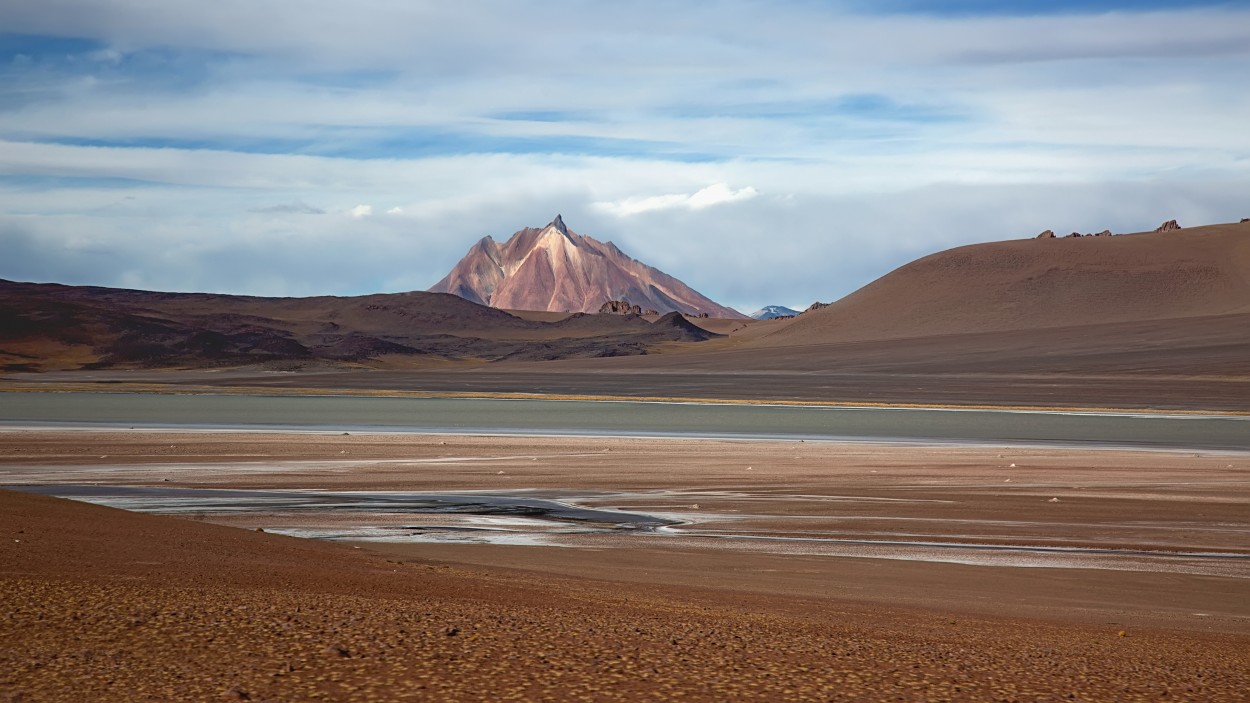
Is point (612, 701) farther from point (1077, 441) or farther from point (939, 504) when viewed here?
point (1077, 441)

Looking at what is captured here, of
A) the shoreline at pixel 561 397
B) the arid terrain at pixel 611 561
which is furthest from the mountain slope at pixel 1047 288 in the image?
the arid terrain at pixel 611 561

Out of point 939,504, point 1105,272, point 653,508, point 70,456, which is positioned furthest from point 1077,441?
point 1105,272

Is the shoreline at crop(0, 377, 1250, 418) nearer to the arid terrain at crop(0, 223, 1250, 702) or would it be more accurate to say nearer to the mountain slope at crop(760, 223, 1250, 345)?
the arid terrain at crop(0, 223, 1250, 702)

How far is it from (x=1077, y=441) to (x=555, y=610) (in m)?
35.1

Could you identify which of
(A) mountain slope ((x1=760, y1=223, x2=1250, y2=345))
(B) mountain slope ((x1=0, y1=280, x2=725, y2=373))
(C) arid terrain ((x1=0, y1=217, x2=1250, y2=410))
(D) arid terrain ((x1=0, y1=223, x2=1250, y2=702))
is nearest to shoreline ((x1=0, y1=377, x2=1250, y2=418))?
(C) arid terrain ((x1=0, y1=217, x2=1250, y2=410))

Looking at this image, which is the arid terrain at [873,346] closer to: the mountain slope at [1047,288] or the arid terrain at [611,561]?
the mountain slope at [1047,288]

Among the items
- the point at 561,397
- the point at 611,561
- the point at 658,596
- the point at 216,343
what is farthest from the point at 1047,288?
the point at 658,596

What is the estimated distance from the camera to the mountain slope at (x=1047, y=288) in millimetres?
143250

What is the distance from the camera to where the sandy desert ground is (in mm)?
6387

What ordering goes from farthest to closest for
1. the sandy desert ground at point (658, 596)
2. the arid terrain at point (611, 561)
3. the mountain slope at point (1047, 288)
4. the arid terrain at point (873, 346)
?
the mountain slope at point (1047, 288)
the arid terrain at point (873, 346)
the arid terrain at point (611, 561)
the sandy desert ground at point (658, 596)

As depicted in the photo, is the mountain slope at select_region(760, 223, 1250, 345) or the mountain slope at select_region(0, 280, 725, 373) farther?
the mountain slope at select_region(760, 223, 1250, 345)

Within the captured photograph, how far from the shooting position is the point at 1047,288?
501ft

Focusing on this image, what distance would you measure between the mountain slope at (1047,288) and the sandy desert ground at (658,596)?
12116cm

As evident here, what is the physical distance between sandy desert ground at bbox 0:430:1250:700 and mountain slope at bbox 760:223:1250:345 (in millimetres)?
121156
